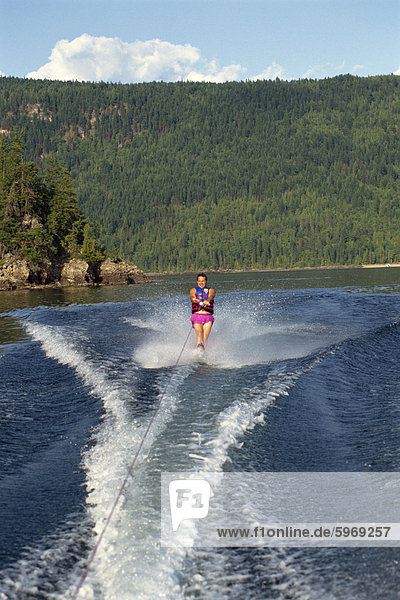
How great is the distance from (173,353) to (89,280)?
59.5 m

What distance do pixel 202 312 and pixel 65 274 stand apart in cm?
5852

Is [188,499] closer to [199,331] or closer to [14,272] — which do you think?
[199,331]

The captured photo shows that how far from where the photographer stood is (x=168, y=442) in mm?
6906

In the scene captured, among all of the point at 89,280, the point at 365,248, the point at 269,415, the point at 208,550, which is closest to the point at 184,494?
the point at 208,550

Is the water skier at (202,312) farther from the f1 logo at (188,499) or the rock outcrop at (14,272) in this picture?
the rock outcrop at (14,272)

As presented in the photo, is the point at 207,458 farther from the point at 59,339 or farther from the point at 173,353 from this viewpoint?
the point at 59,339

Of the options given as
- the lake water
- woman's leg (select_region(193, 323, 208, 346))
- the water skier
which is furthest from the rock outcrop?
woman's leg (select_region(193, 323, 208, 346))

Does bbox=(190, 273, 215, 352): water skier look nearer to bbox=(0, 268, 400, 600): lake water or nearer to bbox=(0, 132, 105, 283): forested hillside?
bbox=(0, 268, 400, 600): lake water

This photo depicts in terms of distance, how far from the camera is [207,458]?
629cm

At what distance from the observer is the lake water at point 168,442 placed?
4102mm

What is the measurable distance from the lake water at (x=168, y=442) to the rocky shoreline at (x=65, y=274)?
159 feet

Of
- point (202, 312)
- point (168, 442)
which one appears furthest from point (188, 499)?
point (202, 312)

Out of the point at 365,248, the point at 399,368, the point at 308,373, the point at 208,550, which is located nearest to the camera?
the point at 208,550

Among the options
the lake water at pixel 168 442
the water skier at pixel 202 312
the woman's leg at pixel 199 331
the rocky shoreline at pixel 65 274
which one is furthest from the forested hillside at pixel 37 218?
the woman's leg at pixel 199 331
